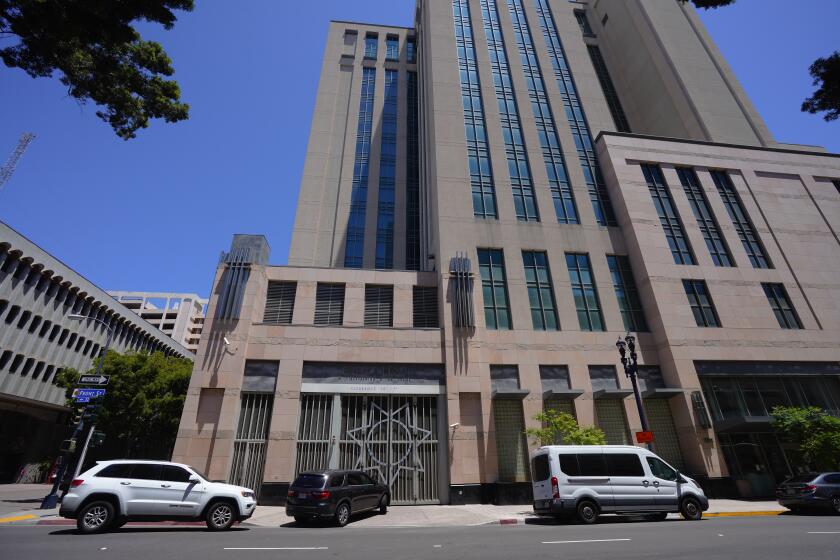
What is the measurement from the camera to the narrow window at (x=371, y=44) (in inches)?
1820

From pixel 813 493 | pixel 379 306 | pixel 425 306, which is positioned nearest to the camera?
pixel 813 493

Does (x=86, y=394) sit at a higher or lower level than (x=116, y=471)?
higher

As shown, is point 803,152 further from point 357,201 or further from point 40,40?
point 40,40

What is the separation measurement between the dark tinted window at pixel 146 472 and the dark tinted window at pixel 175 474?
0.17 meters

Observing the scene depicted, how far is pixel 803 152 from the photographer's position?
103 ft

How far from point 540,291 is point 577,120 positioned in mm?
17136

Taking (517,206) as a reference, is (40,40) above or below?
below

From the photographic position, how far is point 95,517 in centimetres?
1014

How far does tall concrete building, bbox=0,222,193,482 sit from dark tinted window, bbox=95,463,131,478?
2533cm

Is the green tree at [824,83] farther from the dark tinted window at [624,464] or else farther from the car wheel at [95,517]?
the car wheel at [95,517]

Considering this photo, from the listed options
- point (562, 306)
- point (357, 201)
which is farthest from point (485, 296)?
point (357, 201)

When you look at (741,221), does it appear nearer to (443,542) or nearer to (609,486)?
(609,486)

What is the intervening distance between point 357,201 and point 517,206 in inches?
644

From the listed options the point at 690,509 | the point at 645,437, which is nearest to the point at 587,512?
the point at 690,509
